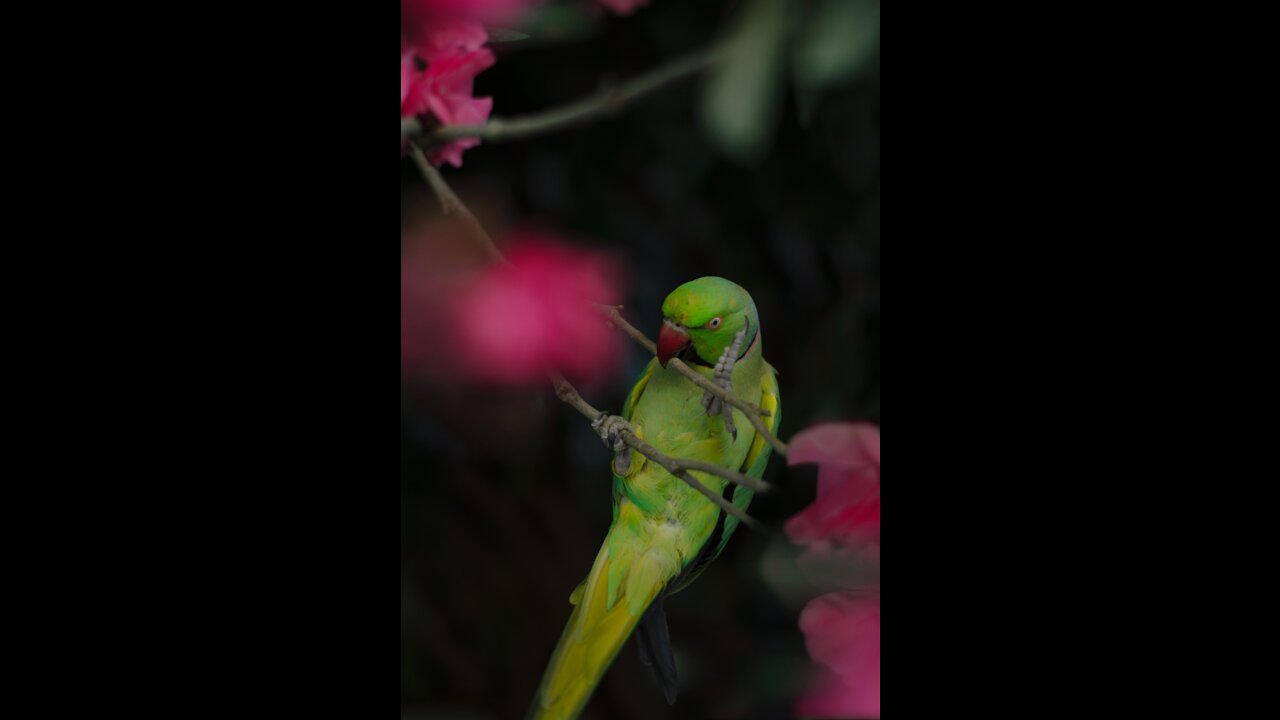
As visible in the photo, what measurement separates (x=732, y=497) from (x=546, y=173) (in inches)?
7.6

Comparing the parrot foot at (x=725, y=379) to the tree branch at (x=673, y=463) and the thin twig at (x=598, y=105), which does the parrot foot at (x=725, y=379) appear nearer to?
the tree branch at (x=673, y=463)

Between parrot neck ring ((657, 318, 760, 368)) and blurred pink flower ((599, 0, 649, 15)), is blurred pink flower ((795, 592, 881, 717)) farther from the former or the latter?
blurred pink flower ((599, 0, 649, 15))

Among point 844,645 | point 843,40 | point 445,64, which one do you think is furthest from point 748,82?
point 844,645

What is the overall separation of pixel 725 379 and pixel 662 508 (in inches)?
2.8

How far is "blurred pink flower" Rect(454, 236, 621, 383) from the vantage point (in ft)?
1.86

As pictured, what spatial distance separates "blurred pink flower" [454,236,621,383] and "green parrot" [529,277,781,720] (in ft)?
0.11

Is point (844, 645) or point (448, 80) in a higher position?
point (448, 80)

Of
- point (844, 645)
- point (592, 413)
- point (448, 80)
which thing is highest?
point (448, 80)

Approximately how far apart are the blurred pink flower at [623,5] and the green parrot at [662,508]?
0.50ft

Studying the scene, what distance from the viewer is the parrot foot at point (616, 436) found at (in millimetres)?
557

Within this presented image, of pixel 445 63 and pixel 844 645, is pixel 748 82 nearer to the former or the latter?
pixel 445 63

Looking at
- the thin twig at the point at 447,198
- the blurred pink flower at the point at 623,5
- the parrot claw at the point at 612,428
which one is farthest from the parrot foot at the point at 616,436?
the blurred pink flower at the point at 623,5

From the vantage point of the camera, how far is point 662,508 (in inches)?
21.8

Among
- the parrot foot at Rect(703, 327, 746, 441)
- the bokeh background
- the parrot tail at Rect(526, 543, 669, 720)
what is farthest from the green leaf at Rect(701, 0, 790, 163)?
the parrot tail at Rect(526, 543, 669, 720)
